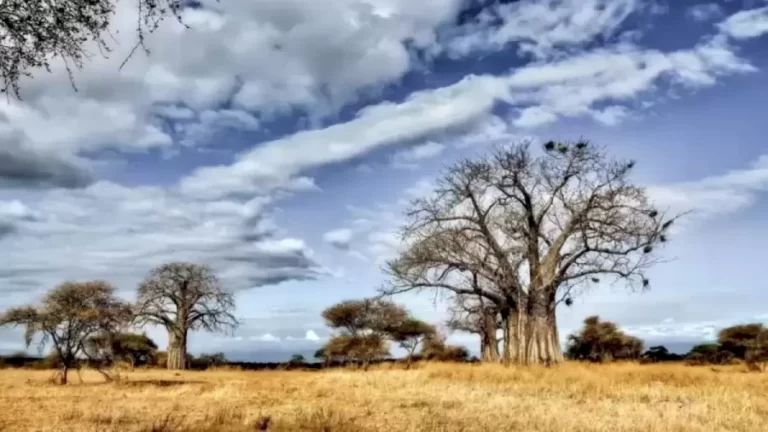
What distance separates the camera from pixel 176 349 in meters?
43.6

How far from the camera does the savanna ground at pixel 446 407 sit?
9164 mm

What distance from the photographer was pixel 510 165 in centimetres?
2405

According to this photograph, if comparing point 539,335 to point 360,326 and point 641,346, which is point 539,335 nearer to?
point 360,326

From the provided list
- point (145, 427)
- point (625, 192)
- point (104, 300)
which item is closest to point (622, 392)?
point (145, 427)

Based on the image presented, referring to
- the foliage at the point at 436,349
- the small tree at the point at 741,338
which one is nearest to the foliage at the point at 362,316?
the foliage at the point at 436,349

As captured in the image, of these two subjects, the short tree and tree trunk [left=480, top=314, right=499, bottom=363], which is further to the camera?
the short tree

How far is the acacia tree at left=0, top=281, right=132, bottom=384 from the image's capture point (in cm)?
2316

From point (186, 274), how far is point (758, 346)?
3473 centimetres

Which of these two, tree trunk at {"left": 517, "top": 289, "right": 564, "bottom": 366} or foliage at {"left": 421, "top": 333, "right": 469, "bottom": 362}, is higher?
tree trunk at {"left": 517, "top": 289, "right": 564, "bottom": 366}

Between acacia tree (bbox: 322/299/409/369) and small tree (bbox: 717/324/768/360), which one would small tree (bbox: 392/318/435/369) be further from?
small tree (bbox: 717/324/768/360)

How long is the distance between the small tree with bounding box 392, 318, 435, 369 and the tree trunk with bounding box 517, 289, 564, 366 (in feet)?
92.1

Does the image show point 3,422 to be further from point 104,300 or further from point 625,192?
point 625,192

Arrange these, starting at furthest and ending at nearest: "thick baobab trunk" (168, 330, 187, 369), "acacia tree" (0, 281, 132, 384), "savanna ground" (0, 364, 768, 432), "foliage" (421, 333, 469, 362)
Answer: "foliage" (421, 333, 469, 362)
"thick baobab trunk" (168, 330, 187, 369)
"acacia tree" (0, 281, 132, 384)
"savanna ground" (0, 364, 768, 432)

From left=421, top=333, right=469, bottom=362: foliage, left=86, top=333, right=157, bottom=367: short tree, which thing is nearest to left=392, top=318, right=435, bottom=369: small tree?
left=421, top=333, right=469, bottom=362: foliage
